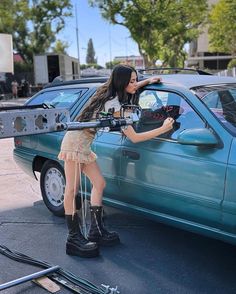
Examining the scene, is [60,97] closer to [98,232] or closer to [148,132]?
[98,232]

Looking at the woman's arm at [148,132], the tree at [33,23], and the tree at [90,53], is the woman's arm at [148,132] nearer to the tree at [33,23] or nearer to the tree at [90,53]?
the tree at [33,23]

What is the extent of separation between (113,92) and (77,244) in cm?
144

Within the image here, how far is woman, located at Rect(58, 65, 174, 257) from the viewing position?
4.16m

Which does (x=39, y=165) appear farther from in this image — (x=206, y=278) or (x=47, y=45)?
(x=47, y=45)

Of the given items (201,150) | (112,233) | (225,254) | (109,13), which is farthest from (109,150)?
(109,13)

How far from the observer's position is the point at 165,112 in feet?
14.1

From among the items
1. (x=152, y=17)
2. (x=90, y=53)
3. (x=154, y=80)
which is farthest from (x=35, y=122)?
(x=90, y=53)

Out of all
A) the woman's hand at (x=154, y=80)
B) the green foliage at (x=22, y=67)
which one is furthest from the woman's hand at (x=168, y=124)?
the green foliage at (x=22, y=67)

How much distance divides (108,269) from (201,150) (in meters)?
1.32

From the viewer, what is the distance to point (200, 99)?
4016 millimetres

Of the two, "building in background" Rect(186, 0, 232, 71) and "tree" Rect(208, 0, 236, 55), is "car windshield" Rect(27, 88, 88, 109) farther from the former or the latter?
"building in background" Rect(186, 0, 232, 71)

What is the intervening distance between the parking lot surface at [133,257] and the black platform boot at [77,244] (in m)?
0.06

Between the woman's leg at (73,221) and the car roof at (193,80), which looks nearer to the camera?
the car roof at (193,80)

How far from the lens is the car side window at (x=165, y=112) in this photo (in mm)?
4052
